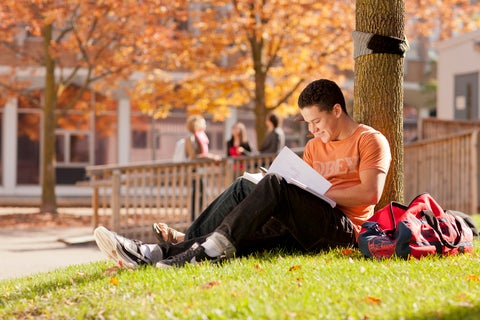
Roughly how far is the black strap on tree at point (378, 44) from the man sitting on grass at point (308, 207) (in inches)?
47.3

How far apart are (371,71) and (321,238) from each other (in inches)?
76.2

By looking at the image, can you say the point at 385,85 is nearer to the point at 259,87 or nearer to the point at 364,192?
the point at 364,192

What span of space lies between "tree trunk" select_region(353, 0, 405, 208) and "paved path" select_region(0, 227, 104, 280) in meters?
4.30

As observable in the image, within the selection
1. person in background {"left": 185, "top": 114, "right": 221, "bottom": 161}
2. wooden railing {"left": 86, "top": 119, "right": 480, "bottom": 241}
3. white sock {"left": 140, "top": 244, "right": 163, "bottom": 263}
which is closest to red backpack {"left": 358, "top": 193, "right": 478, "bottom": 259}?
white sock {"left": 140, "top": 244, "right": 163, "bottom": 263}

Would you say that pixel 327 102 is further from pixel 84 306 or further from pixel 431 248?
pixel 84 306

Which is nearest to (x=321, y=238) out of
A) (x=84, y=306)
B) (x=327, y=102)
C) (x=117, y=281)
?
(x=327, y=102)

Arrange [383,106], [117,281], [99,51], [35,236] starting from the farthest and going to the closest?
[99,51] → [35,236] → [383,106] → [117,281]

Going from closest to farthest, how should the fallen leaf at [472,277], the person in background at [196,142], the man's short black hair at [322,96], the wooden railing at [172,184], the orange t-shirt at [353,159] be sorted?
the fallen leaf at [472,277], the orange t-shirt at [353,159], the man's short black hair at [322,96], the wooden railing at [172,184], the person in background at [196,142]

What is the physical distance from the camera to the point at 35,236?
16125 mm

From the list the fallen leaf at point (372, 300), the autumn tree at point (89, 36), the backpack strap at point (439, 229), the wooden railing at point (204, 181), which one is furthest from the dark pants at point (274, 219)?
the autumn tree at point (89, 36)

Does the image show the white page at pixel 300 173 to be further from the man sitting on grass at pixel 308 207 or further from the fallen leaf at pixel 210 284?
the fallen leaf at pixel 210 284

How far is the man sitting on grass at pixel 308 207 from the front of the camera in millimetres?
6172

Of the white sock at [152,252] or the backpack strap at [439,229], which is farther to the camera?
the white sock at [152,252]

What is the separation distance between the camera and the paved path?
1086cm
